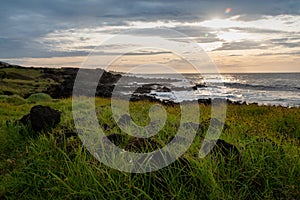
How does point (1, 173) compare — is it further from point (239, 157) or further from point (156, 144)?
point (239, 157)

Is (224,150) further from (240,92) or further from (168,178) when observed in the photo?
(240,92)

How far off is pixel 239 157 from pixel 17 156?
4072mm

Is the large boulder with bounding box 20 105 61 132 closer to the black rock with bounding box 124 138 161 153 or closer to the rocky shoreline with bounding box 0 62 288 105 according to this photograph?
the black rock with bounding box 124 138 161 153

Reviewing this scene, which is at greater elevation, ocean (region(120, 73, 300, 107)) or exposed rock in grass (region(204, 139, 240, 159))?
exposed rock in grass (region(204, 139, 240, 159))

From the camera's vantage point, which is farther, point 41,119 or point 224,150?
point 41,119

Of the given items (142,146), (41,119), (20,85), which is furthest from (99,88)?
(142,146)

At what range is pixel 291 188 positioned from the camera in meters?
4.48

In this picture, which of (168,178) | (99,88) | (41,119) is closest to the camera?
(168,178)

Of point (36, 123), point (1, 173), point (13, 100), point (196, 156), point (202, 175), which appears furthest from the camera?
point (13, 100)

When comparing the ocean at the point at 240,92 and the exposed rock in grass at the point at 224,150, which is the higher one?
the exposed rock in grass at the point at 224,150

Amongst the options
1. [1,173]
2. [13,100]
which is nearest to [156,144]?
[1,173]

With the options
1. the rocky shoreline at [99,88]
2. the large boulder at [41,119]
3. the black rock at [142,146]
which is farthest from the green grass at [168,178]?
the rocky shoreline at [99,88]

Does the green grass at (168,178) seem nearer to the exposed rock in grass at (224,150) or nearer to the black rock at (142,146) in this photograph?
the exposed rock in grass at (224,150)

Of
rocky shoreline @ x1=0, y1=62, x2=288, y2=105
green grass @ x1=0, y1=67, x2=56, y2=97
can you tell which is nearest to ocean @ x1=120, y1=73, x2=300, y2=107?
rocky shoreline @ x1=0, y1=62, x2=288, y2=105
